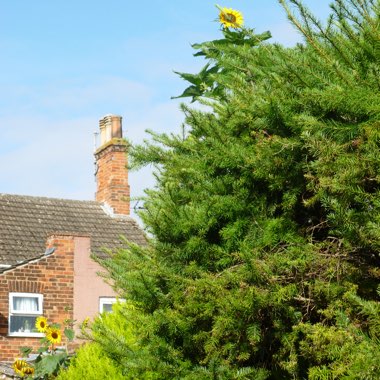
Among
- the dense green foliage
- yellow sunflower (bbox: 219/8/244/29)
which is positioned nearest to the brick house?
yellow sunflower (bbox: 219/8/244/29)

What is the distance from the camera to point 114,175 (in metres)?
27.4

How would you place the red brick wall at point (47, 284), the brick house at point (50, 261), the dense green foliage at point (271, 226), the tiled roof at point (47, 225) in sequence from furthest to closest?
1. the tiled roof at point (47, 225)
2. the brick house at point (50, 261)
3. the red brick wall at point (47, 284)
4. the dense green foliage at point (271, 226)

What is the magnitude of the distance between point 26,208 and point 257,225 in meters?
20.6

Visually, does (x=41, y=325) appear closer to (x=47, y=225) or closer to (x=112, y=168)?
(x=47, y=225)

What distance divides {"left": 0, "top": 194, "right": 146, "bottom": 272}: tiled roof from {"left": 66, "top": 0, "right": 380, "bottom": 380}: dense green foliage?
16978mm

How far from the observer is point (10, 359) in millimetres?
22547

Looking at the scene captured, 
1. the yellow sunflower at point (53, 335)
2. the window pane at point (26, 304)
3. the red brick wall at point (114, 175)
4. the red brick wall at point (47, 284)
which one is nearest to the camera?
the yellow sunflower at point (53, 335)

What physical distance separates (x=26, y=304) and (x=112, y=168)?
552 centimetres

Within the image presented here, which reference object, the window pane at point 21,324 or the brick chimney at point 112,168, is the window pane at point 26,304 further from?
the brick chimney at point 112,168

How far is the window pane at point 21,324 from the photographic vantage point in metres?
23.2

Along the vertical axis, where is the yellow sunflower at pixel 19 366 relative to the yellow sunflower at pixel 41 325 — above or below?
below

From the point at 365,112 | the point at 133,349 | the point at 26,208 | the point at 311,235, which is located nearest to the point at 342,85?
the point at 365,112

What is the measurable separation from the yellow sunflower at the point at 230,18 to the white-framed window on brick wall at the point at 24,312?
16056 mm

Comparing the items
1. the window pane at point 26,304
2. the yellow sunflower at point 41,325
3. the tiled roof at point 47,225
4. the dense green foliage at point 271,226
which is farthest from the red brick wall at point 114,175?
the dense green foliage at point 271,226
